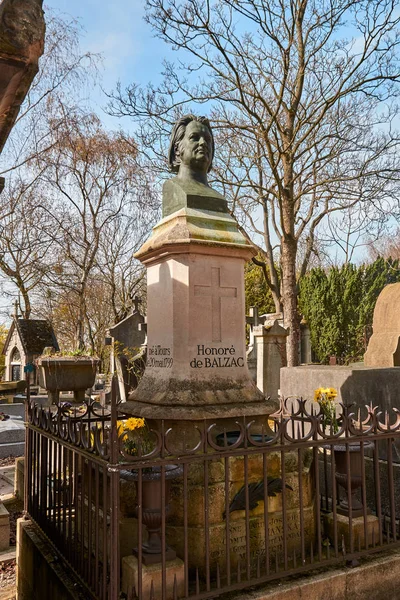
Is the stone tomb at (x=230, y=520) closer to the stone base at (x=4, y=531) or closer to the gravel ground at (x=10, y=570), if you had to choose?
the gravel ground at (x=10, y=570)

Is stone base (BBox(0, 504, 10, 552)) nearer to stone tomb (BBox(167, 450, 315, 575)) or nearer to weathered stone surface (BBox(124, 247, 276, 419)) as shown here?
weathered stone surface (BBox(124, 247, 276, 419))

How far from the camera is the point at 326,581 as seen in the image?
10.1ft

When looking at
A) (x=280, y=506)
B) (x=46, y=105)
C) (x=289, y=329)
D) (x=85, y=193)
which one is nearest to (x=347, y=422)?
(x=280, y=506)

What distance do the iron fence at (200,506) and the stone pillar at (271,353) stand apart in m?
9.97

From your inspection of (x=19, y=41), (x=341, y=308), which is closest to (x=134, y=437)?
(x=19, y=41)

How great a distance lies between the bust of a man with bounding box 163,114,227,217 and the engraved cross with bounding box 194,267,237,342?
0.74 m

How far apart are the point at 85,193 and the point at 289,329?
468 inches

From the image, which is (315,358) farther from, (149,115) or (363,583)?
(363,583)

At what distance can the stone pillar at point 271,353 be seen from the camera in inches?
562

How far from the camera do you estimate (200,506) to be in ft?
11.0

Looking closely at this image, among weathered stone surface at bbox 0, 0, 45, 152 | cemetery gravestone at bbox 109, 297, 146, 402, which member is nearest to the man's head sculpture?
weathered stone surface at bbox 0, 0, 45, 152

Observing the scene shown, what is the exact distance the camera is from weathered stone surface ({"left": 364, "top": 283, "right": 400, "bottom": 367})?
6.08m

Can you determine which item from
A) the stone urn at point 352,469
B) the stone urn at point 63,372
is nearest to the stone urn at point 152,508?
the stone urn at point 352,469

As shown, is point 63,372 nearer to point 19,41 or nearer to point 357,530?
point 357,530
